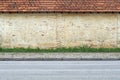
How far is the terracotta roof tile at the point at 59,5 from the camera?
29.2m

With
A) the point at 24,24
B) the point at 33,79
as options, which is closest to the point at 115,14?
the point at 24,24

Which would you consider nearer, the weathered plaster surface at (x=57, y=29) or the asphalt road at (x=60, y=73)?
the asphalt road at (x=60, y=73)

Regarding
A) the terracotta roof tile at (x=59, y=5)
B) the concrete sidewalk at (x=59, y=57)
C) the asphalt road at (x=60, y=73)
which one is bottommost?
the concrete sidewalk at (x=59, y=57)

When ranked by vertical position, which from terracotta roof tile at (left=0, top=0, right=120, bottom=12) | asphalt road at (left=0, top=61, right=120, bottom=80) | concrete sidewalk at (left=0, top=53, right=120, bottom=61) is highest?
terracotta roof tile at (left=0, top=0, right=120, bottom=12)

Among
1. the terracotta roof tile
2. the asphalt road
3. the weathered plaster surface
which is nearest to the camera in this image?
the asphalt road

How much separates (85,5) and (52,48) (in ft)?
10.6

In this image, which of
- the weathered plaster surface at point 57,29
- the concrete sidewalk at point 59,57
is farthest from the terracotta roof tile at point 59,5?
the concrete sidewalk at point 59,57

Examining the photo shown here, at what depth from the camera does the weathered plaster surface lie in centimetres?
2948

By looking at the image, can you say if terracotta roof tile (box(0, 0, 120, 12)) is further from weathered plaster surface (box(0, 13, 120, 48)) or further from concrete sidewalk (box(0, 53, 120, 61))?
concrete sidewalk (box(0, 53, 120, 61))

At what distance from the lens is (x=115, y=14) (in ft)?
96.5

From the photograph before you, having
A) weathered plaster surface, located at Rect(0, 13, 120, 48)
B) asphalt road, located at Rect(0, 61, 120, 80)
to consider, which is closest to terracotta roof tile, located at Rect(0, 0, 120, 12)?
weathered plaster surface, located at Rect(0, 13, 120, 48)

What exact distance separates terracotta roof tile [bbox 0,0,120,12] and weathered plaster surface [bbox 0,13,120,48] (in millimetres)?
371

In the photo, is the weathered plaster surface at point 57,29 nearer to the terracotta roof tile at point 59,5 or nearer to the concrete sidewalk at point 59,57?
the terracotta roof tile at point 59,5

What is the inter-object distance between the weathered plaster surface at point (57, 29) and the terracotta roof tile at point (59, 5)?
1.22 ft
